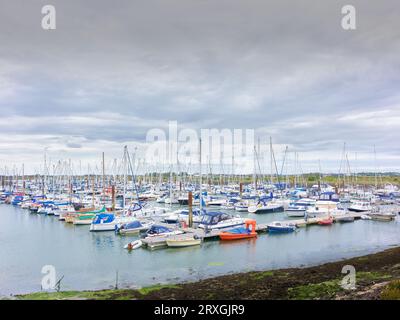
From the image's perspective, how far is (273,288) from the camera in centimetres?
1831

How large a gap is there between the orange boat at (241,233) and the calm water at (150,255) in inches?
41.9

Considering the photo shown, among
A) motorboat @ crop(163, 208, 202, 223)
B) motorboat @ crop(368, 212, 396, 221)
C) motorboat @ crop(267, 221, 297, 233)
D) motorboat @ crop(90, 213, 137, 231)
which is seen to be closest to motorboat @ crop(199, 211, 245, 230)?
motorboat @ crop(267, 221, 297, 233)

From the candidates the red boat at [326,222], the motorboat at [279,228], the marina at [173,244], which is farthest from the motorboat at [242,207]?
the motorboat at [279,228]

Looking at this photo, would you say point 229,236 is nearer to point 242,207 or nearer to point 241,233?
point 241,233

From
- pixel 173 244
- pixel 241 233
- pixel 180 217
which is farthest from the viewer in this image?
pixel 180 217

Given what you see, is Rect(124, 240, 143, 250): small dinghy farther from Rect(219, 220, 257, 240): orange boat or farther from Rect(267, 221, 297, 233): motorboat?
Rect(267, 221, 297, 233): motorboat

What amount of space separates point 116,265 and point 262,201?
40300 mm

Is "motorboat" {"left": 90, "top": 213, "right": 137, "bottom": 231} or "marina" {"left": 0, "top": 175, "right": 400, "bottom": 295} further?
"motorboat" {"left": 90, "top": 213, "right": 137, "bottom": 231}

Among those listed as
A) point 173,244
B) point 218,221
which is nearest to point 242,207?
point 218,221

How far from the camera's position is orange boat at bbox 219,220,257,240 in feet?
117

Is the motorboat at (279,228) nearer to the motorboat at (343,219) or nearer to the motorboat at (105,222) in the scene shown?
the motorboat at (343,219)

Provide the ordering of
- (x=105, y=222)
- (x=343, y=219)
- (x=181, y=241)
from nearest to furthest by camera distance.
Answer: (x=181, y=241) → (x=105, y=222) → (x=343, y=219)

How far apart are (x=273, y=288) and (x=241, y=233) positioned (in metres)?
18.4

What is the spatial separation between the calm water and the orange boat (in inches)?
41.9
